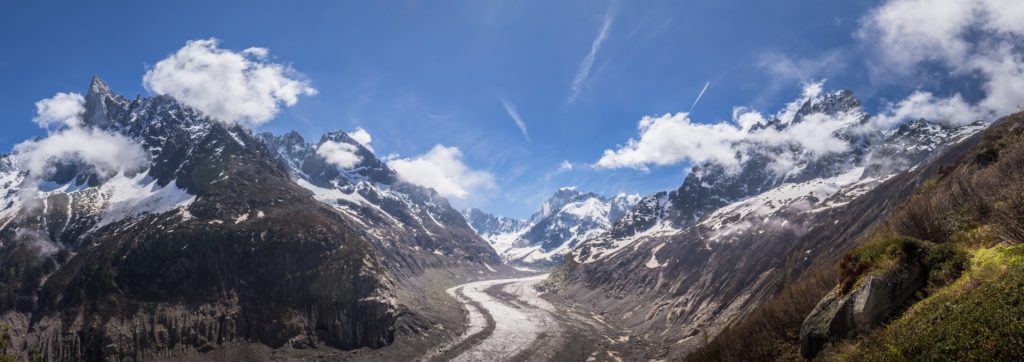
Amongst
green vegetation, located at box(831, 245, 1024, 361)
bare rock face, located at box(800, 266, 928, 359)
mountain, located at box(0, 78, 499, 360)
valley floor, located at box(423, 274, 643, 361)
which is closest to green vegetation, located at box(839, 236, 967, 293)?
bare rock face, located at box(800, 266, 928, 359)

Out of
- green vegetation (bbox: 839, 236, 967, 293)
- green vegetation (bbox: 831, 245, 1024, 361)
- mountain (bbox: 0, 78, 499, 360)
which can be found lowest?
green vegetation (bbox: 831, 245, 1024, 361)

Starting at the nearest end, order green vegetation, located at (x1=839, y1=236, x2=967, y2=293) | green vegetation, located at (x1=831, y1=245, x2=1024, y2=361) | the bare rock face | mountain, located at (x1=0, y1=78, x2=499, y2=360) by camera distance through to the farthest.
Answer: green vegetation, located at (x1=831, y1=245, x2=1024, y2=361) → green vegetation, located at (x1=839, y1=236, x2=967, y2=293) → the bare rock face → mountain, located at (x1=0, y1=78, x2=499, y2=360)

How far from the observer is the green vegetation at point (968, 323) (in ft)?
62.8

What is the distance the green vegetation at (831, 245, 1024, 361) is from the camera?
62.8 ft

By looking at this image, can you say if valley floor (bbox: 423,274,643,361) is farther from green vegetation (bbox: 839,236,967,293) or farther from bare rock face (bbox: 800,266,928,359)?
bare rock face (bbox: 800,266,928,359)

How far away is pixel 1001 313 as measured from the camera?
784 inches

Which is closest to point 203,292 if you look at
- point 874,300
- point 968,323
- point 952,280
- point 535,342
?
point 535,342

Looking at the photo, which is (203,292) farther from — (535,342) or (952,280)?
(952,280)

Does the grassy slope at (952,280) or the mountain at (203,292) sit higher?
the mountain at (203,292)

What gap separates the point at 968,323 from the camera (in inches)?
826

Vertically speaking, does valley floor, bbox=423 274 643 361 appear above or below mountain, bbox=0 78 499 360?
below

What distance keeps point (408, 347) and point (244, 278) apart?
62.0 meters

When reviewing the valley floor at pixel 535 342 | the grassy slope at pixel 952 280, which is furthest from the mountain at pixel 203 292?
the grassy slope at pixel 952 280

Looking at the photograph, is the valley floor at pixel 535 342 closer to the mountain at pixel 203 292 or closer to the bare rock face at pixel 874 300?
the mountain at pixel 203 292
